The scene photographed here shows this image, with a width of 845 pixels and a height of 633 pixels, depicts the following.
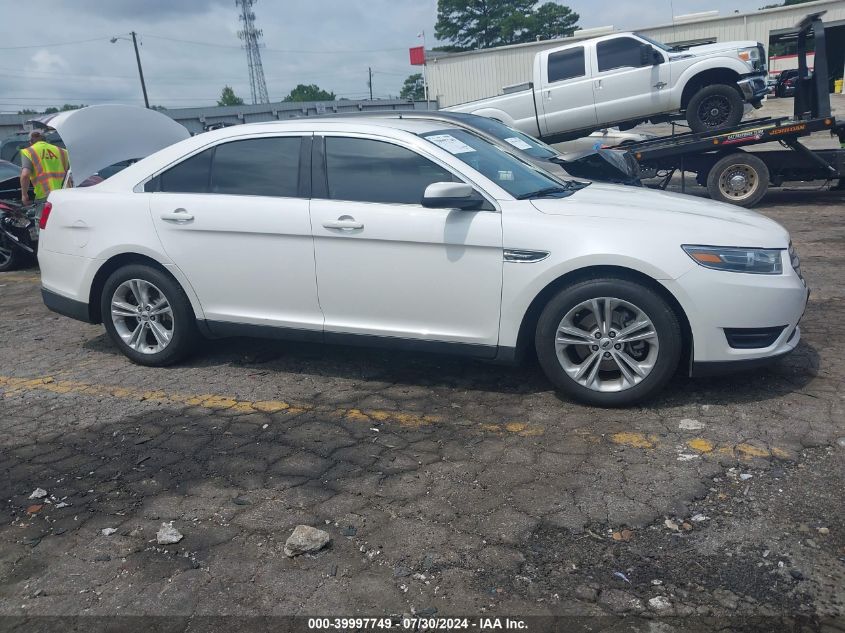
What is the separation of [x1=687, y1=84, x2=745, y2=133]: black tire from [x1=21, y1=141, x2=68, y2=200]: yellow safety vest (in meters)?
9.84

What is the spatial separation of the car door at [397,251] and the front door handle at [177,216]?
0.93 meters

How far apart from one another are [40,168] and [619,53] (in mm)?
9604

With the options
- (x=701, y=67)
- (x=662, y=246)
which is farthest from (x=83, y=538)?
(x=701, y=67)

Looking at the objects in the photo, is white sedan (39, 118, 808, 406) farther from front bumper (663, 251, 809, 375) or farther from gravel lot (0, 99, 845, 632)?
gravel lot (0, 99, 845, 632)

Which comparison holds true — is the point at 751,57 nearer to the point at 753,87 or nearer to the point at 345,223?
the point at 753,87

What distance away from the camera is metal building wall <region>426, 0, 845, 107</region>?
33625 mm

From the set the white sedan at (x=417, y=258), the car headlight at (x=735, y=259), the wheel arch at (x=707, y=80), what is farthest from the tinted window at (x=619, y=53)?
the car headlight at (x=735, y=259)

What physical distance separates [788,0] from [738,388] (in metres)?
69.2

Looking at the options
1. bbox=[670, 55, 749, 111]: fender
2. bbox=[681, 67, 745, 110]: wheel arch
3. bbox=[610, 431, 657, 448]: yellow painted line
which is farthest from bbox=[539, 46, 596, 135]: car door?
bbox=[610, 431, 657, 448]: yellow painted line

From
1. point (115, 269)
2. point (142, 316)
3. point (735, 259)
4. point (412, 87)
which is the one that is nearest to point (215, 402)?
point (142, 316)

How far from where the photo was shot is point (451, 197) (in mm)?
4172

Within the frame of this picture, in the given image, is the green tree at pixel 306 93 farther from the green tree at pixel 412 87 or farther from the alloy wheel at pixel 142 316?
the alloy wheel at pixel 142 316

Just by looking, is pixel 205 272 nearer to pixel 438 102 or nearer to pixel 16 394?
pixel 16 394

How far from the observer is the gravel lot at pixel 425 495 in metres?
2.69
